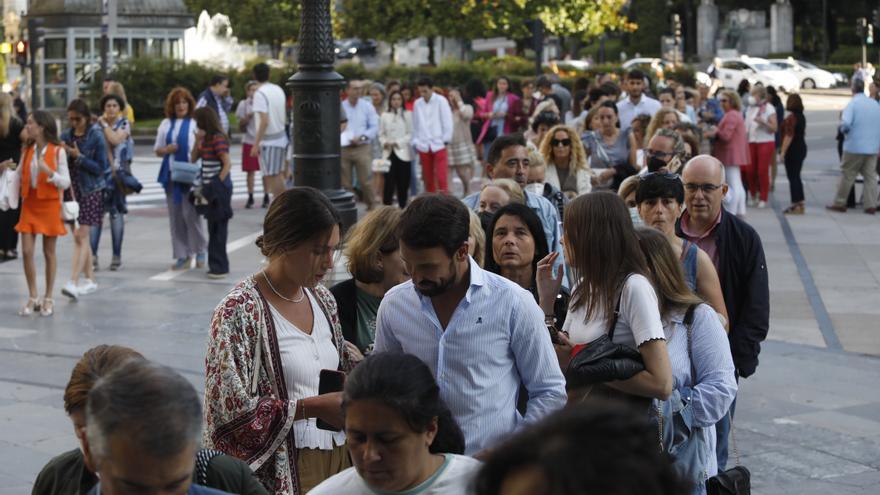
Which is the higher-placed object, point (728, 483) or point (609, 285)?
point (609, 285)

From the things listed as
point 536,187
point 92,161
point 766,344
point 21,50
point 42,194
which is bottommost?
point 766,344

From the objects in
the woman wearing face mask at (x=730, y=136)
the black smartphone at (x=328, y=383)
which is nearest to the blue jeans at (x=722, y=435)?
the black smartphone at (x=328, y=383)

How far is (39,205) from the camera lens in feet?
41.1

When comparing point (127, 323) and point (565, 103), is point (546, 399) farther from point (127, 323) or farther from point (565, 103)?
point (565, 103)

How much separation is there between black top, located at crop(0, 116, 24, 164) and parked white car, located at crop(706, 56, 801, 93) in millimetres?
48701

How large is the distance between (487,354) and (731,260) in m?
2.53

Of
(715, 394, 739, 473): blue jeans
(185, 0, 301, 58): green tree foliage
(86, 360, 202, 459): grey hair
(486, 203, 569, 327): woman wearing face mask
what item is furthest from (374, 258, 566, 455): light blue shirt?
(185, 0, 301, 58): green tree foliage

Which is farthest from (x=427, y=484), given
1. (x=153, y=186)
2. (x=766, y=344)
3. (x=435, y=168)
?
(x=153, y=186)


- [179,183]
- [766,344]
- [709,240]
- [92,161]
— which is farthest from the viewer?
[179,183]

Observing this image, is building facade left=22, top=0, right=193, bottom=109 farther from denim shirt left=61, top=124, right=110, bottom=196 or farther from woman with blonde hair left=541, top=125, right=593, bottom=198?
woman with blonde hair left=541, top=125, right=593, bottom=198

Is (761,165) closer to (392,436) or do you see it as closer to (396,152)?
(396,152)

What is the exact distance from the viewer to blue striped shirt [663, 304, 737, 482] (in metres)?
5.11

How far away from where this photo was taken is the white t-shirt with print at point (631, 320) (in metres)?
4.88

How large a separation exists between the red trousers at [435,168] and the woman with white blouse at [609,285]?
14757 millimetres
